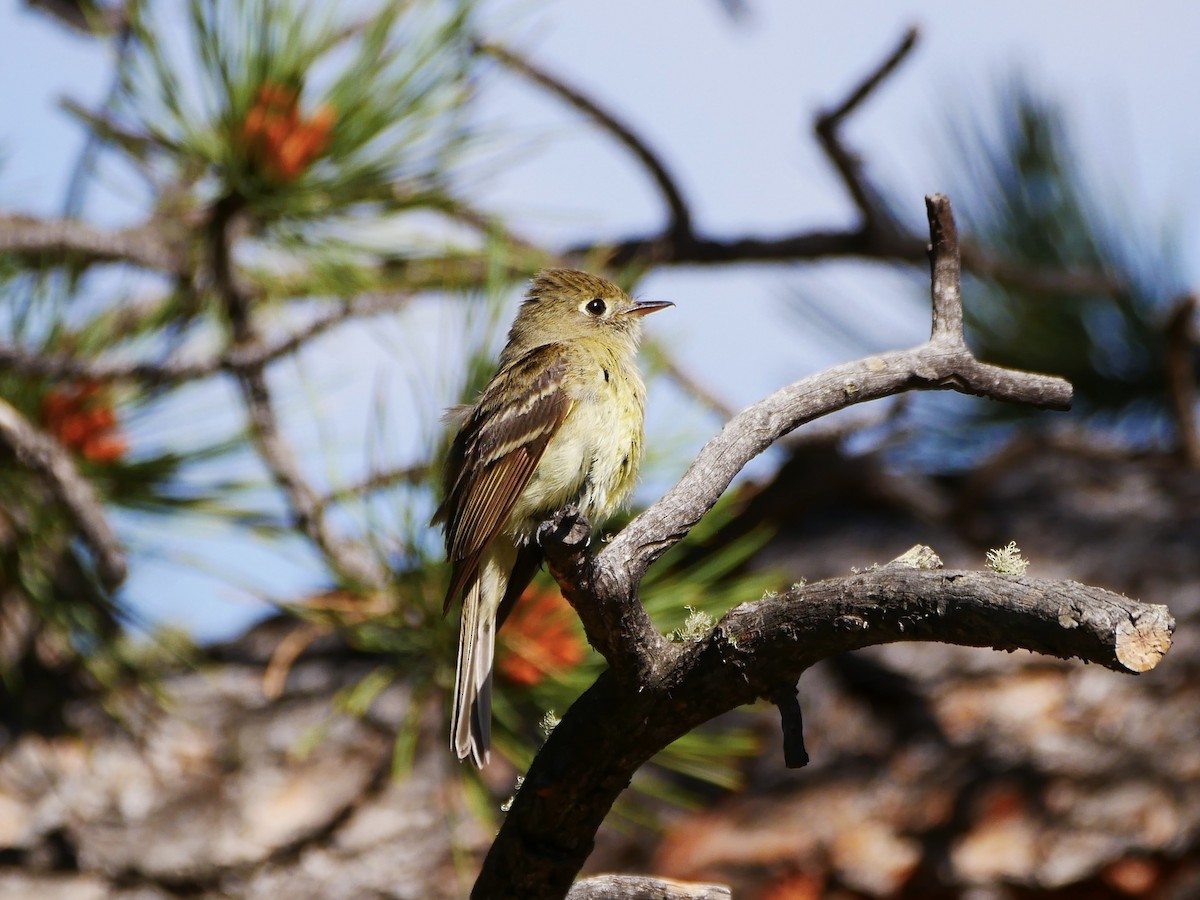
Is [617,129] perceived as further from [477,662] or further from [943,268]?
[943,268]

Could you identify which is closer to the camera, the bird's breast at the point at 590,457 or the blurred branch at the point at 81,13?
the bird's breast at the point at 590,457

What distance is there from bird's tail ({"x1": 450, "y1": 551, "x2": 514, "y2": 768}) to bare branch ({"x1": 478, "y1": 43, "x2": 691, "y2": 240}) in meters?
1.51

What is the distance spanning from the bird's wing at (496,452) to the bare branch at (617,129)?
37.6 inches

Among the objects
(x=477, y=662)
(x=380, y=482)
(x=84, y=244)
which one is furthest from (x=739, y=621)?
(x=84, y=244)

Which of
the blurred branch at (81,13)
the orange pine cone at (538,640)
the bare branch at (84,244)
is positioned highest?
the blurred branch at (81,13)

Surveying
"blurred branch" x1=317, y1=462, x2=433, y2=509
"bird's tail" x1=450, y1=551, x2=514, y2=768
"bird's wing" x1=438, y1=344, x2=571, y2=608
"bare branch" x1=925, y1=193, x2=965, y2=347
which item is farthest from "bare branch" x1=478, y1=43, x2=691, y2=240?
"bare branch" x1=925, y1=193, x2=965, y2=347

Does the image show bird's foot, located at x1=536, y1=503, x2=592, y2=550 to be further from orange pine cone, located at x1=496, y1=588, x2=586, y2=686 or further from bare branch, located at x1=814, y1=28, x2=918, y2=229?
bare branch, located at x1=814, y1=28, x2=918, y2=229

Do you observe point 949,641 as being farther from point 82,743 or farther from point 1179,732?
point 82,743

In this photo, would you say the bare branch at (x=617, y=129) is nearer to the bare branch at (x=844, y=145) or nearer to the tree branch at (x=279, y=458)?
the bare branch at (x=844, y=145)

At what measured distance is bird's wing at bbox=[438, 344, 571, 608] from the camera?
346 cm

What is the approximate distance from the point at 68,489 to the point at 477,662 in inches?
45.9

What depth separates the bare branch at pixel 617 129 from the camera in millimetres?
4449

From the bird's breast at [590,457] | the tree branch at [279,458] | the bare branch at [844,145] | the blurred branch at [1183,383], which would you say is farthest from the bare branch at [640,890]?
the blurred branch at [1183,383]

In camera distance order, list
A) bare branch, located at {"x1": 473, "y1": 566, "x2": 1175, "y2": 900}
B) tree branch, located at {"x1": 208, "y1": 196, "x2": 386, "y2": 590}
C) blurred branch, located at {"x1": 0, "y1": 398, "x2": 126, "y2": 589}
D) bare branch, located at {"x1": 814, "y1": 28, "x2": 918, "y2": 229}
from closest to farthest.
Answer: bare branch, located at {"x1": 473, "y1": 566, "x2": 1175, "y2": 900}, bare branch, located at {"x1": 814, "y1": 28, "x2": 918, "y2": 229}, blurred branch, located at {"x1": 0, "y1": 398, "x2": 126, "y2": 589}, tree branch, located at {"x1": 208, "y1": 196, "x2": 386, "y2": 590}
